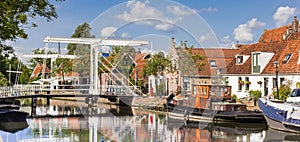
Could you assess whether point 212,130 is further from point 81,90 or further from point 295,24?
point 295,24

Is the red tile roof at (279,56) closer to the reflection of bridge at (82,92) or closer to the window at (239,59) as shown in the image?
the window at (239,59)

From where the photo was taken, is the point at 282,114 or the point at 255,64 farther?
the point at 255,64

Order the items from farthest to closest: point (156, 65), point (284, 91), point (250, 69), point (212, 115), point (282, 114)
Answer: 1. point (250, 69)
2. point (156, 65)
3. point (284, 91)
4. point (212, 115)
5. point (282, 114)

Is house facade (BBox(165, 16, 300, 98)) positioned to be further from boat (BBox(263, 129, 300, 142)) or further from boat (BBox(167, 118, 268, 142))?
boat (BBox(263, 129, 300, 142))

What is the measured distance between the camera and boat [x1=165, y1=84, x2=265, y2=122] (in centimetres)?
2333

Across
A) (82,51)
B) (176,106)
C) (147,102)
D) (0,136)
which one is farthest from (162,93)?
(0,136)

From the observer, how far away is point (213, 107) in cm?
2466

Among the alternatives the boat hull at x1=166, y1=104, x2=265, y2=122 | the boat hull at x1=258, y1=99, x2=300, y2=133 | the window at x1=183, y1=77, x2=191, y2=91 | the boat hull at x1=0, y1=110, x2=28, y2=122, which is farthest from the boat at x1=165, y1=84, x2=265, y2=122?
the boat hull at x1=0, y1=110, x2=28, y2=122

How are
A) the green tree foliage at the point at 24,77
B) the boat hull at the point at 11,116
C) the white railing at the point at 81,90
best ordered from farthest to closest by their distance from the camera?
the green tree foliage at the point at 24,77 < the white railing at the point at 81,90 < the boat hull at the point at 11,116

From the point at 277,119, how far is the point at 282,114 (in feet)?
2.09

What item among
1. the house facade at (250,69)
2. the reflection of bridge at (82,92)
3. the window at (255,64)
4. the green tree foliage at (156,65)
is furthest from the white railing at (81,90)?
the window at (255,64)

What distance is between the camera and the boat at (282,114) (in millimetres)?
18891

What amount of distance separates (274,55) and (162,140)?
1771 cm

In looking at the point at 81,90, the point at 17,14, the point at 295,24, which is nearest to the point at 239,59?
the point at 295,24
